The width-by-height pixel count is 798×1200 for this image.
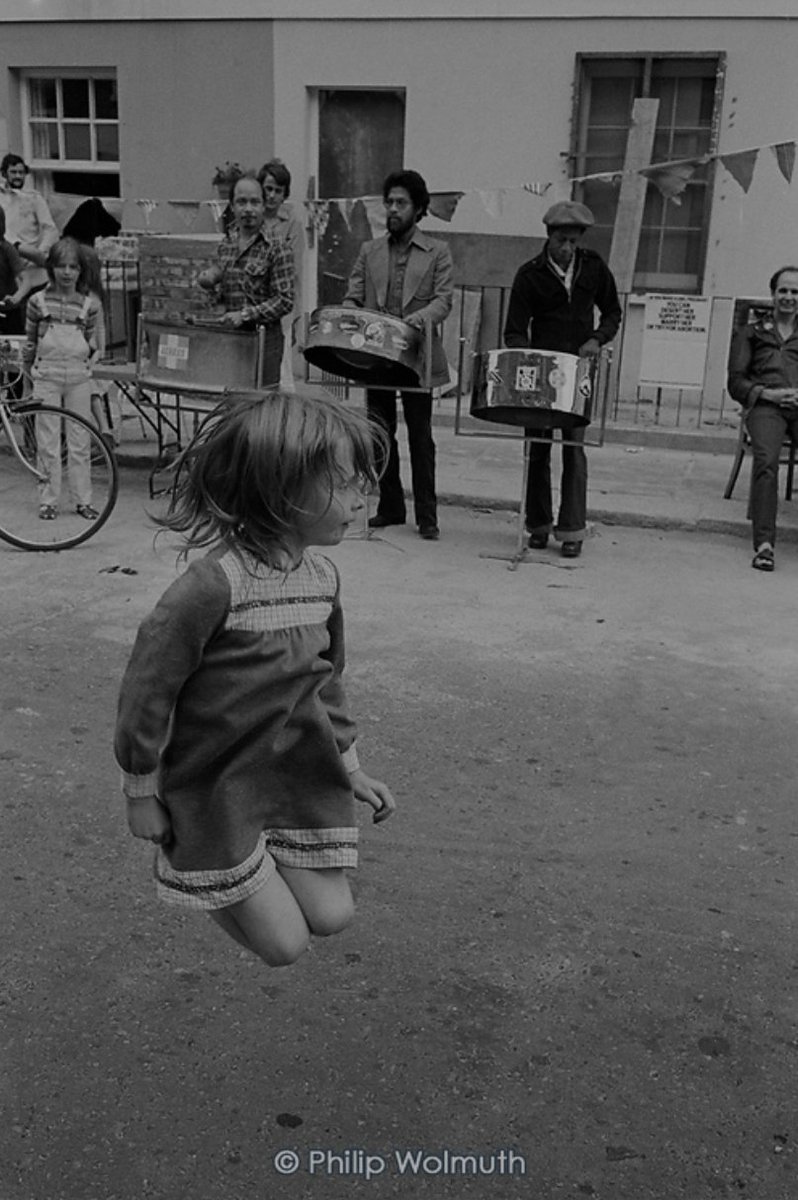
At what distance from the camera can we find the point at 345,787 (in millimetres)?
2633

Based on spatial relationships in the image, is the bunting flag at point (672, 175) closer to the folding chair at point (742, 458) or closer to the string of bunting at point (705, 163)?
the string of bunting at point (705, 163)

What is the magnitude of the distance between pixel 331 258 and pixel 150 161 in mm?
2089

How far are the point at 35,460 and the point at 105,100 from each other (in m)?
7.08

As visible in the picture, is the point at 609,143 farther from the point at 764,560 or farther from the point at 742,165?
the point at 764,560

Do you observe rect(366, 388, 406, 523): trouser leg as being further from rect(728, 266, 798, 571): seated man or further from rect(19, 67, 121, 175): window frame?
rect(19, 67, 121, 175): window frame

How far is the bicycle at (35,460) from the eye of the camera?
7.88 metres

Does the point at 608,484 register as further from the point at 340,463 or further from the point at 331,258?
the point at 340,463

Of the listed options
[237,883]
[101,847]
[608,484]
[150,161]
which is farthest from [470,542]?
[150,161]

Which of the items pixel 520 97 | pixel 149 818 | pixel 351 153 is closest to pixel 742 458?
pixel 520 97

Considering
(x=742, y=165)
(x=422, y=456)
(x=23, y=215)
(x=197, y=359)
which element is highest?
(x=742, y=165)

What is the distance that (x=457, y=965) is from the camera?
3615 mm

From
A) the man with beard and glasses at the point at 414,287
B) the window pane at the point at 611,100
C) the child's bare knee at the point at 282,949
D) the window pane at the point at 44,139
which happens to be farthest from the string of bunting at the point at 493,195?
the child's bare knee at the point at 282,949

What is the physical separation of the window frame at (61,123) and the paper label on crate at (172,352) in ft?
20.0

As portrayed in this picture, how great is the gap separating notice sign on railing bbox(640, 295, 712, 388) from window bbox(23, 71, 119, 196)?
591 centimetres
